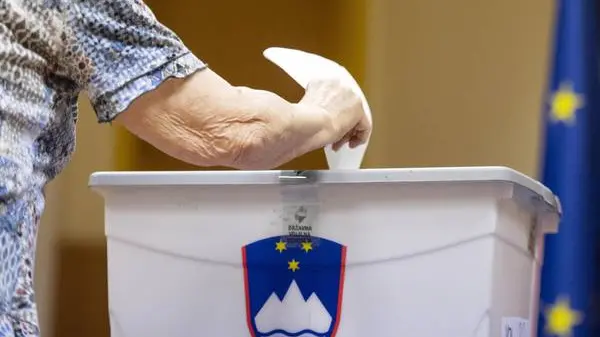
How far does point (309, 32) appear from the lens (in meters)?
1.85

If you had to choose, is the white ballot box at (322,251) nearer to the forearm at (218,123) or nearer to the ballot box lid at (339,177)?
the ballot box lid at (339,177)

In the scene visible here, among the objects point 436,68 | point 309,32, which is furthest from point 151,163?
point 436,68

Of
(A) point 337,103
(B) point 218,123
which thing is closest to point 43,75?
(B) point 218,123

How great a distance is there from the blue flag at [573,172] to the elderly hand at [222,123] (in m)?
0.46

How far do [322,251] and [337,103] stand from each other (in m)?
0.16

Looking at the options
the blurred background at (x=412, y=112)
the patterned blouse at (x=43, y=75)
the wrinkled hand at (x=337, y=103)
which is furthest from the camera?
the blurred background at (x=412, y=112)

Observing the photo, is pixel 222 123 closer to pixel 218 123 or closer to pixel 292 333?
pixel 218 123

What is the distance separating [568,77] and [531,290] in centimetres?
32

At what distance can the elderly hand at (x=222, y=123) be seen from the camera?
0.53 meters

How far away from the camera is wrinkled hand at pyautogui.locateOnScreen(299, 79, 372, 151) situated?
27.0 inches

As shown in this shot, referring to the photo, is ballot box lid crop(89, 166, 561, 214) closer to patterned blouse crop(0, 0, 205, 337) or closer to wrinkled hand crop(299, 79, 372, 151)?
wrinkled hand crop(299, 79, 372, 151)

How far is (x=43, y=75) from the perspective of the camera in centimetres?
51

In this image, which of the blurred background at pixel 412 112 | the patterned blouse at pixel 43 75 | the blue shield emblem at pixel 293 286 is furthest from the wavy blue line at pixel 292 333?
the blurred background at pixel 412 112

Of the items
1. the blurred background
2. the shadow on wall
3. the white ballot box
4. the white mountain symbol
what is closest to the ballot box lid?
the white ballot box
